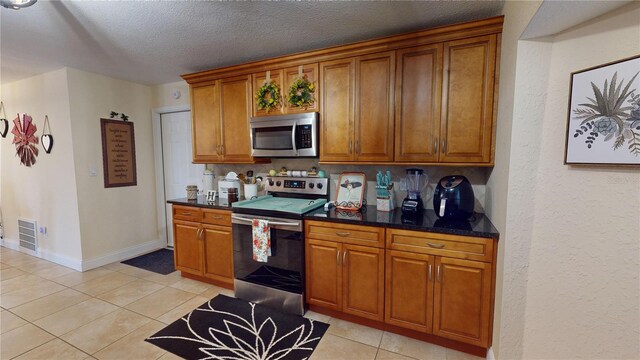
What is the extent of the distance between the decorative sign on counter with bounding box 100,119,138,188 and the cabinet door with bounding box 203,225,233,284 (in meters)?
1.75

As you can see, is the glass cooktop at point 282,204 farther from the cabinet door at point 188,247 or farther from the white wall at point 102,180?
the white wall at point 102,180

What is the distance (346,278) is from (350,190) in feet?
2.55

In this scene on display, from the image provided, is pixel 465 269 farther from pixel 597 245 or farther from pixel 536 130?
pixel 536 130

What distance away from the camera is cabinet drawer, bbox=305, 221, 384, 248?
200 cm

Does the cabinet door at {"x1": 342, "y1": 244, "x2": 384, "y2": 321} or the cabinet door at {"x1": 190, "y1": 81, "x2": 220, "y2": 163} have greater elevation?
the cabinet door at {"x1": 190, "y1": 81, "x2": 220, "y2": 163}

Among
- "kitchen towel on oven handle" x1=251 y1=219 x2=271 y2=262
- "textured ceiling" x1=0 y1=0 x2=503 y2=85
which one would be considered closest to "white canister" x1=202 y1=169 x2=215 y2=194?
"kitchen towel on oven handle" x1=251 y1=219 x2=271 y2=262

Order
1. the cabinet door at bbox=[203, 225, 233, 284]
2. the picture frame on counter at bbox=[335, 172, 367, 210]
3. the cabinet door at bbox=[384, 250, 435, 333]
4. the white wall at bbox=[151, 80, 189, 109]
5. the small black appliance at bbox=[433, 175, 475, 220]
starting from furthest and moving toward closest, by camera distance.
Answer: the white wall at bbox=[151, 80, 189, 109], the cabinet door at bbox=[203, 225, 233, 284], the picture frame on counter at bbox=[335, 172, 367, 210], the small black appliance at bbox=[433, 175, 475, 220], the cabinet door at bbox=[384, 250, 435, 333]

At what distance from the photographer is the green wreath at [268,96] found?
256 cm

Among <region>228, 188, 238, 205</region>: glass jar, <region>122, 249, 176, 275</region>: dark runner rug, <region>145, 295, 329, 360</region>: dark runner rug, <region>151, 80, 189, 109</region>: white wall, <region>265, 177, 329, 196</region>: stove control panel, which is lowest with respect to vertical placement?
<region>145, 295, 329, 360</region>: dark runner rug

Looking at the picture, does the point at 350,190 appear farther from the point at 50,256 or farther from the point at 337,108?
the point at 50,256

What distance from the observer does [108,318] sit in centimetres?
228

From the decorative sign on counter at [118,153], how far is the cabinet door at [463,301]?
3939 millimetres

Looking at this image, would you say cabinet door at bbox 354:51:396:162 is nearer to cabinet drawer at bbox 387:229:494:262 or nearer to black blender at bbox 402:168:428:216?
black blender at bbox 402:168:428:216

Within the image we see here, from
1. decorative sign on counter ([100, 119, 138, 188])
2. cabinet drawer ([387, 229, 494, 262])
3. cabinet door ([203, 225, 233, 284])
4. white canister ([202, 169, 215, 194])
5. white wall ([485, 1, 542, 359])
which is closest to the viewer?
white wall ([485, 1, 542, 359])
